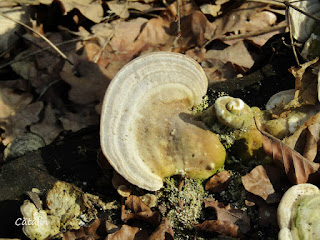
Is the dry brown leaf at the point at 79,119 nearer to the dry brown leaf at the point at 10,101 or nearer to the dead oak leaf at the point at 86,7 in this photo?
the dry brown leaf at the point at 10,101

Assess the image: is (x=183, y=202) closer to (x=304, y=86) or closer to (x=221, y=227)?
(x=221, y=227)

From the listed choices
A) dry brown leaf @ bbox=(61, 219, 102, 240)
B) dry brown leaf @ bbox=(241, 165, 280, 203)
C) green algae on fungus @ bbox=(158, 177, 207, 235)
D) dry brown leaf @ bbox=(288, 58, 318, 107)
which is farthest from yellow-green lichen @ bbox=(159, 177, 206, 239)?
dry brown leaf @ bbox=(288, 58, 318, 107)

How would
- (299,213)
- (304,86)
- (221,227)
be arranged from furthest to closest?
(304,86) < (221,227) < (299,213)

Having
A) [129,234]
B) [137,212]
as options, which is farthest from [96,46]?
[129,234]

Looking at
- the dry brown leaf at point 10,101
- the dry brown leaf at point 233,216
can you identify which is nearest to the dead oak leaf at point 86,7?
the dry brown leaf at point 10,101

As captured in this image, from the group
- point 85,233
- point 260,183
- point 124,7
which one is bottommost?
point 85,233
